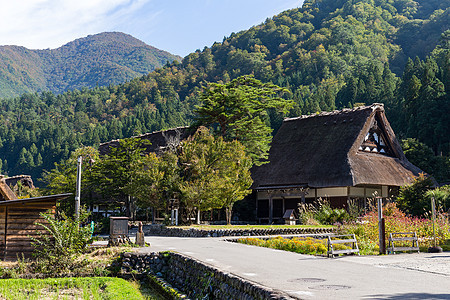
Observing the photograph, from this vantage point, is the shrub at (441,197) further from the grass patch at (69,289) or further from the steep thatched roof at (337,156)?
the grass patch at (69,289)

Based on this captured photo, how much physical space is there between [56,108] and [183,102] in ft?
150

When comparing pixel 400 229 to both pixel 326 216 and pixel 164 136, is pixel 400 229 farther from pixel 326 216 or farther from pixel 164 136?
pixel 164 136

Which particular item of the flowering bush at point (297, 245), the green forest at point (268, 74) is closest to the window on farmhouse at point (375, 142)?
the flowering bush at point (297, 245)

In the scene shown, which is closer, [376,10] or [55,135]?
[55,135]

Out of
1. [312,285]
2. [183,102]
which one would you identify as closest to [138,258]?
[312,285]

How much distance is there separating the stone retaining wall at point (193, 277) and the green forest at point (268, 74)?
4736cm

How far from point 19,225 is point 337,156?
23.0 metres

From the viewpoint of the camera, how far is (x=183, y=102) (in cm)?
11000

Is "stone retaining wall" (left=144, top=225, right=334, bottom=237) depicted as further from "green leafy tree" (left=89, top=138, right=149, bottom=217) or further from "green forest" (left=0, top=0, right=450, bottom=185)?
"green forest" (left=0, top=0, right=450, bottom=185)

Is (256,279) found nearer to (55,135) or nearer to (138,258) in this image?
(138,258)

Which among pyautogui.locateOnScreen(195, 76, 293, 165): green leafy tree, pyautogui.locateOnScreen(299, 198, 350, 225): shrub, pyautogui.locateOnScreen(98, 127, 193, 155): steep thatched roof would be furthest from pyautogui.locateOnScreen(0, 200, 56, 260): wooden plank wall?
pyautogui.locateOnScreen(195, 76, 293, 165): green leafy tree

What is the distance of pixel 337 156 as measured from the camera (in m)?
35.2

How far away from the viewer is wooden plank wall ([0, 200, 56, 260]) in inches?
725

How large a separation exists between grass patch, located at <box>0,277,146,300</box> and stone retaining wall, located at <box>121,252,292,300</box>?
47.2 inches
